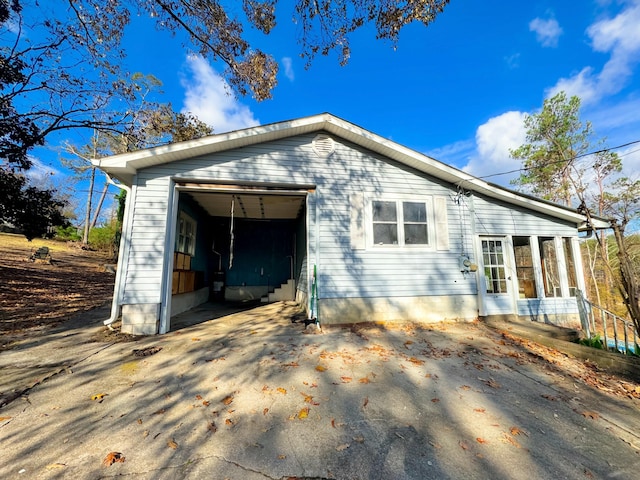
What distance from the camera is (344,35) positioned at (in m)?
5.99

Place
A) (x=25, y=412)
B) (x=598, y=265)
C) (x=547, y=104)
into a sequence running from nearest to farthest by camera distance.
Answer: (x=25, y=412) < (x=547, y=104) < (x=598, y=265)

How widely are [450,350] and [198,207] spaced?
29.4ft

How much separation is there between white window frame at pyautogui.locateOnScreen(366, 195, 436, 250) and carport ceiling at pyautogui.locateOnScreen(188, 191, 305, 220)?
210cm

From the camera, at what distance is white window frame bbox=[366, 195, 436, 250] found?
6863 mm

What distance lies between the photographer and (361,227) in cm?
682

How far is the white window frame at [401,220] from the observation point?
6.86 meters

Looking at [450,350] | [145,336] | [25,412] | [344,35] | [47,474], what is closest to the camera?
[47,474]

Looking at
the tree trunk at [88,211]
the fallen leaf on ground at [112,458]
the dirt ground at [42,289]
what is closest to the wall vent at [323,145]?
the fallen leaf on ground at [112,458]

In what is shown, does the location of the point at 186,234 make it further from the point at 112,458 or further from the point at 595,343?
the point at 595,343

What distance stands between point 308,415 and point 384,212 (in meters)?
5.28

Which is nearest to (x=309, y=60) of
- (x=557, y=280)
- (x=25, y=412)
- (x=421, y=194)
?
(x=421, y=194)

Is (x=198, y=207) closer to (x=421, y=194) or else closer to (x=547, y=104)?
(x=421, y=194)

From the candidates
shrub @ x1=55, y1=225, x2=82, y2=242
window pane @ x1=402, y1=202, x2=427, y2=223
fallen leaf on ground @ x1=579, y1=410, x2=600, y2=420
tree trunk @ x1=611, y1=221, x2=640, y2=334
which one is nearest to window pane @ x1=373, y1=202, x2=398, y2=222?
window pane @ x1=402, y1=202, x2=427, y2=223

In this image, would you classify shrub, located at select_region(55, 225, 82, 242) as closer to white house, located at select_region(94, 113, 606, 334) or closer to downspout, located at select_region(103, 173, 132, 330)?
white house, located at select_region(94, 113, 606, 334)
